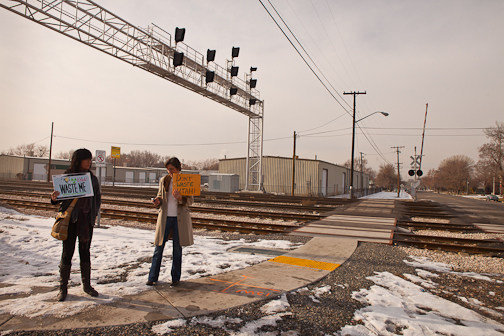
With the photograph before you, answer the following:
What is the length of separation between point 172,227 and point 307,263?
2883 millimetres

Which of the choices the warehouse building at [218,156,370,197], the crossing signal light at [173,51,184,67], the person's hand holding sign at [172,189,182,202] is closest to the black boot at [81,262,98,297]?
the person's hand holding sign at [172,189,182,202]

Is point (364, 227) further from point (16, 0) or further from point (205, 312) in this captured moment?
point (16, 0)

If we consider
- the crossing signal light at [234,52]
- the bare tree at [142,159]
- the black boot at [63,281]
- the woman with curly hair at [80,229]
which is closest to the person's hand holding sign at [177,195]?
the woman with curly hair at [80,229]

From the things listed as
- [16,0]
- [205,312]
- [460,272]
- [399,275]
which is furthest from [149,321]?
[16,0]

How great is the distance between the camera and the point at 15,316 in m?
3.18

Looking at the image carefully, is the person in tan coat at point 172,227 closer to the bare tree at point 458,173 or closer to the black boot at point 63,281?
the black boot at point 63,281

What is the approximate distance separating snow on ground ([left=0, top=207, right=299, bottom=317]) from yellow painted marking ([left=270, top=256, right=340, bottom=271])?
398mm

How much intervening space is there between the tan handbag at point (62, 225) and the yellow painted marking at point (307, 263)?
148 inches

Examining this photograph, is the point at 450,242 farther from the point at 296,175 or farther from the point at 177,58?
the point at 296,175

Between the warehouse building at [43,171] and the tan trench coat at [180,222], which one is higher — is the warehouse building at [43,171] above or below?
above

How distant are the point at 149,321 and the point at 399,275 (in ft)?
14.3

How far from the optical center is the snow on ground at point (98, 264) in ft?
11.9

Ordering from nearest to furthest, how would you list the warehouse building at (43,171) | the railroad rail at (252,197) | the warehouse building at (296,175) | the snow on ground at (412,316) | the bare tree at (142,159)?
1. the snow on ground at (412,316)
2. the railroad rail at (252,197)
3. the warehouse building at (296,175)
4. the warehouse building at (43,171)
5. the bare tree at (142,159)

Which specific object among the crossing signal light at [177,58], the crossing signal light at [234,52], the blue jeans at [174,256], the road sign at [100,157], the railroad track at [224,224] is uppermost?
the crossing signal light at [234,52]
